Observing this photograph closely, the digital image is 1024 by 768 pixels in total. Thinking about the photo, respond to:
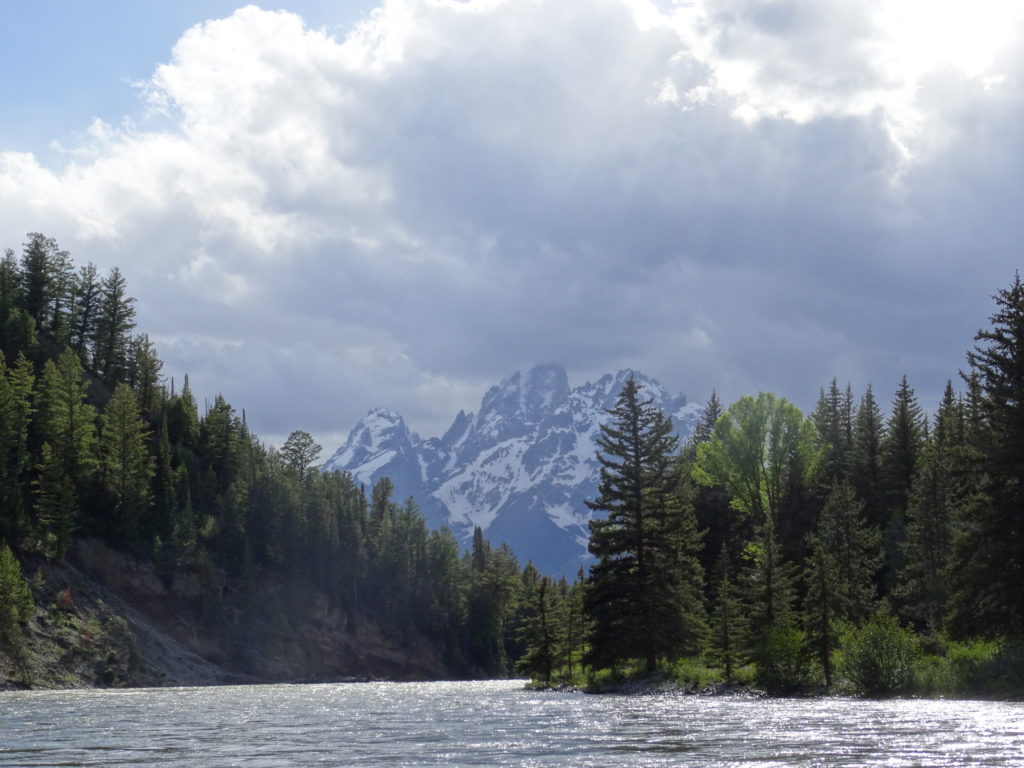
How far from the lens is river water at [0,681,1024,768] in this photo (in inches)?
930

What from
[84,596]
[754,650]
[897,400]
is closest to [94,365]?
[84,596]

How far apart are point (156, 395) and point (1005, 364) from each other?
125279mm

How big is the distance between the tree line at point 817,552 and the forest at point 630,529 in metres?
0.16

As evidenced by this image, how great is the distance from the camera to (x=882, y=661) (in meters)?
44.4

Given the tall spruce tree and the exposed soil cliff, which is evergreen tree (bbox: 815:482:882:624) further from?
the exposed soil cliff

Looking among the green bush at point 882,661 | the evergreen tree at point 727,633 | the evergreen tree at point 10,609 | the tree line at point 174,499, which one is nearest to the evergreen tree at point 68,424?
the tree line at point 174,499

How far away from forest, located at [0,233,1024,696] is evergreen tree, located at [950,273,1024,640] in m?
0.10

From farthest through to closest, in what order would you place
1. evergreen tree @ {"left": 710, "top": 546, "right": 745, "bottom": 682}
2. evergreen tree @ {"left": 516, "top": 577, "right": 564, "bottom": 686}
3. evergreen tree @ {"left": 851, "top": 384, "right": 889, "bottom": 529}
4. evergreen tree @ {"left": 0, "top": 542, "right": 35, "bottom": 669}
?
evergreen tree @ {"left": 851, "top": 384, "right": 889, "bottom": 529} < evergreen tree @ {"left": 516, "top": 577, "right": 564, "bottom": 686} < evergreen tree @ {"left": 0, "top": 542, "right": 35, "bottom": 669} < evergreen tree @ {"left": 710, "top": 546, "right": 745, "bottom": 682}

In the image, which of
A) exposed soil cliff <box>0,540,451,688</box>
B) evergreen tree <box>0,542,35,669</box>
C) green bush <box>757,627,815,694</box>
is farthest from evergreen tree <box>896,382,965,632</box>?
evergreen tree <box>0,542,35,669</box>

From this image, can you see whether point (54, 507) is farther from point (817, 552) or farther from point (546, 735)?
point (546, 735)

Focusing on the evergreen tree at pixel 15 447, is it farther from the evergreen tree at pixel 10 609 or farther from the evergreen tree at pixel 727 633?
the evergreen tree at pixel 727 633

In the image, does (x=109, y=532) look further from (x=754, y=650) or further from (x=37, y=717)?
(x=754, y=650)

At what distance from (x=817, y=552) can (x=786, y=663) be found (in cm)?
697

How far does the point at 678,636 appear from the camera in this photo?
209ft
